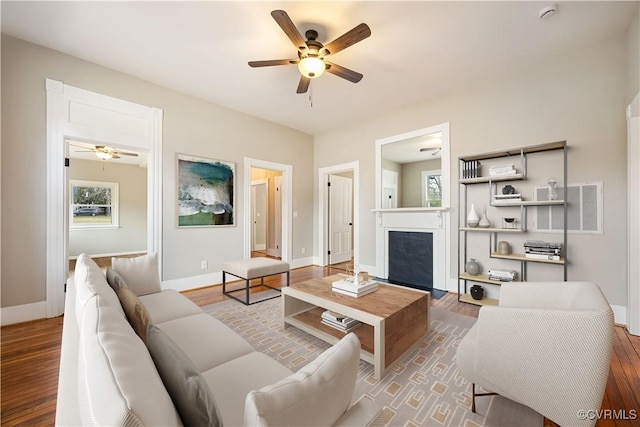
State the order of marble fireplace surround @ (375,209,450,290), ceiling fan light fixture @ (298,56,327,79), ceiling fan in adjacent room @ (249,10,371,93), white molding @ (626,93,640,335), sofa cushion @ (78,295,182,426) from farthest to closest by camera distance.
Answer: marble fireplace surround @ (375,209,450,290)
ceiling fan light fixture @ (298,56,327,79)
white molding @ (626,93,640,335)
ceiling fan in adjacent room @ (249,10,371,93)
sofa cushion @ (78,295,182,426)

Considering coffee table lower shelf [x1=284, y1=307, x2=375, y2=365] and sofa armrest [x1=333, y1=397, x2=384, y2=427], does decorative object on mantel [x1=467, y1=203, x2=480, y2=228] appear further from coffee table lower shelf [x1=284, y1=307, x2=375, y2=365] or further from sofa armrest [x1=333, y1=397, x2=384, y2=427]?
sofa armrest [x1=333, y1=397, x2=384, y2=427]

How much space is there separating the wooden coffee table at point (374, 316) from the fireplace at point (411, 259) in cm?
175

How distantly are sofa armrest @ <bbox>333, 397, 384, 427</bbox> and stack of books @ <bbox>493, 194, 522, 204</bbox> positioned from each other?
10.3 ft

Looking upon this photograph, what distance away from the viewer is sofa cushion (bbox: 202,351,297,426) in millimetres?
950

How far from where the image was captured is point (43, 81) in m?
2.78

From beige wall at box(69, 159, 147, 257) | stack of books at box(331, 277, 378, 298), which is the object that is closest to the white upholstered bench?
stack of books at box(331, 277, 378, 298)

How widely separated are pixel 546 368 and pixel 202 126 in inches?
178

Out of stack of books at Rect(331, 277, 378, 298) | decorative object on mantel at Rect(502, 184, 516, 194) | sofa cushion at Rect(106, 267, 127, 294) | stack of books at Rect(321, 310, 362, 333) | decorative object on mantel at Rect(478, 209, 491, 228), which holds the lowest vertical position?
stack of books at Rect(321, 310, 362, 333)

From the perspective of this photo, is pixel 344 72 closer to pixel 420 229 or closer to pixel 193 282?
pixel 420 229

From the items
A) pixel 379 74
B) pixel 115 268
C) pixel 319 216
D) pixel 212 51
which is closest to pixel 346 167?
pixel 319 216

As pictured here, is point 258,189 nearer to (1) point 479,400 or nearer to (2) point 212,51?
(2) point 212,51

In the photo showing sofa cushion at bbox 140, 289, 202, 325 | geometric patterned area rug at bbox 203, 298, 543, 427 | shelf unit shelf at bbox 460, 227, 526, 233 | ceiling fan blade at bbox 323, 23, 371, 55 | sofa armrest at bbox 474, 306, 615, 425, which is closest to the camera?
sofa armrest at bbox 474, 306, 615, 425

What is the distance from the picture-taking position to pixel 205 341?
1465 mm

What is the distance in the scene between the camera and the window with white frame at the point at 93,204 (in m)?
6.50
